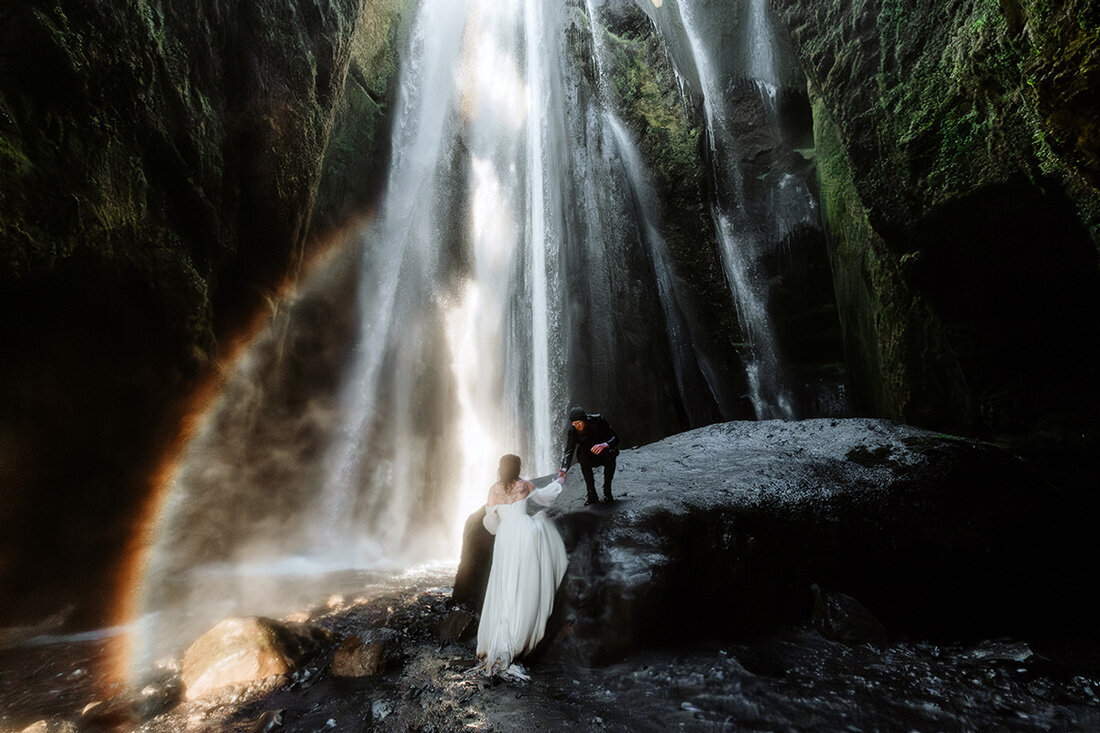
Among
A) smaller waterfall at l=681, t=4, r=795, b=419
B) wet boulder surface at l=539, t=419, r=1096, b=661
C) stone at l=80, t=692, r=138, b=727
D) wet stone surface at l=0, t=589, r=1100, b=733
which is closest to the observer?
wet stone surface at l=0, t=589, r=1100, b=733

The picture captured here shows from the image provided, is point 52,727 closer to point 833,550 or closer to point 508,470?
point 508,470

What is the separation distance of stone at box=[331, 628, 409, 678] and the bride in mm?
938

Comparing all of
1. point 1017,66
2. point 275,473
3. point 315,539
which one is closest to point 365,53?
point 275,473

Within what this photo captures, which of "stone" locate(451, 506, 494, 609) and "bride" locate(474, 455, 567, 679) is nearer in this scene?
"bride" locate(474, 455, 567, 679)

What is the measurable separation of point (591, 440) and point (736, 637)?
2.50 m

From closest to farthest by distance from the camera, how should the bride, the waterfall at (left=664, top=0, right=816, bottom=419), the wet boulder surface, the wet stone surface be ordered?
the wet stone surface → the bride → the wet boulder surface → the waterfall at (left=664, top=0, right=816, bottom=419)

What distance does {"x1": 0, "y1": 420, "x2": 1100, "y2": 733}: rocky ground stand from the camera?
338 cm

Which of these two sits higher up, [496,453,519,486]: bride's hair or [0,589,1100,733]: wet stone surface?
[496,453,519,486]: bride's hair

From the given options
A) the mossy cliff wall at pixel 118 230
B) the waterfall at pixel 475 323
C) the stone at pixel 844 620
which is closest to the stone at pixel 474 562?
the stone at pixel 844 620

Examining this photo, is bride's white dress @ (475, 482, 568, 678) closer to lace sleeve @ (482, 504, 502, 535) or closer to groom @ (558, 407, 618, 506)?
lace sleeve @ (482, 504, 502, 535)

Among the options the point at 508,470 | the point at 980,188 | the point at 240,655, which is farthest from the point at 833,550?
the point at 240,655

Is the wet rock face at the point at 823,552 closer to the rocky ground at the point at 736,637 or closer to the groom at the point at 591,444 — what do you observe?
the rocky ground at the point at 736,637

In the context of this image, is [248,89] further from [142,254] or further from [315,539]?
[315,539]

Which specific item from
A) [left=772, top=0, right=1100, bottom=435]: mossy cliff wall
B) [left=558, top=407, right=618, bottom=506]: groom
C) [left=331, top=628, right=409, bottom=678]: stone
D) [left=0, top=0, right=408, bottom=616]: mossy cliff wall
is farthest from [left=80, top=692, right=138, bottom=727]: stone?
[left=772, top=0, right=1100, bottom=435]: mossy cliff wall
